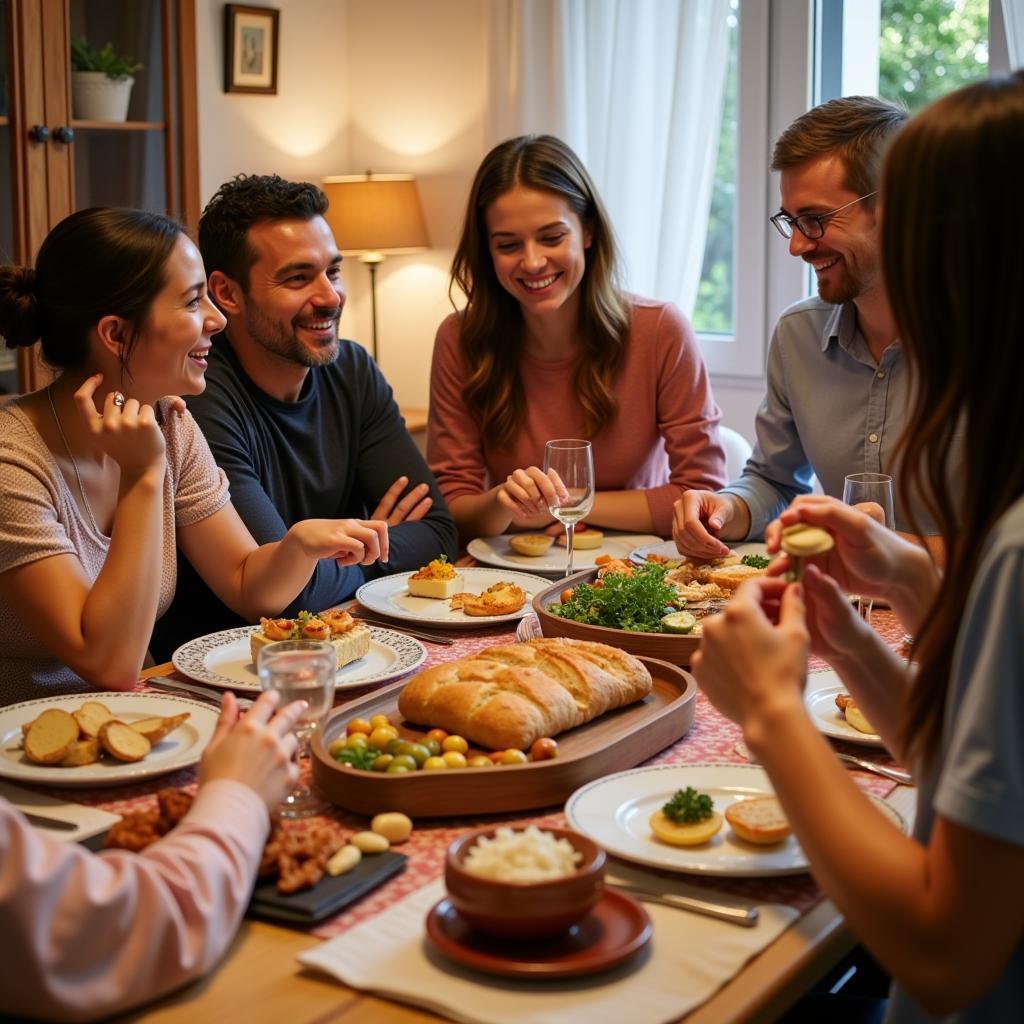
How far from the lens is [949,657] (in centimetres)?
117

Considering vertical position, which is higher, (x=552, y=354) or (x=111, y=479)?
(x=552, y=354)

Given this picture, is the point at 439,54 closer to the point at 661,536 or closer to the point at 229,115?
the point at 229,115

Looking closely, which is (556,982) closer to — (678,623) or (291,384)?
(678,623)

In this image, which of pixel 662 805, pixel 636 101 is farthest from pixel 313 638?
pixel 636 101

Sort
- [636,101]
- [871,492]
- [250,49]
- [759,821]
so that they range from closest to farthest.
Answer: [759,821] → [871,492] → [636,101] → [250,49]

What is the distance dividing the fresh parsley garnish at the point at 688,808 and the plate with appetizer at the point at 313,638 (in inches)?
24.1

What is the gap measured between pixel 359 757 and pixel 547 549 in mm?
1264

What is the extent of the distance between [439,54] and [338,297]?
2.57 meters

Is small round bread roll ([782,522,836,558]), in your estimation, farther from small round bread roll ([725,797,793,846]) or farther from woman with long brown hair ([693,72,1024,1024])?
small round bread roll ([725,797,793,846])

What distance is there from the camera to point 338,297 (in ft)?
9.57

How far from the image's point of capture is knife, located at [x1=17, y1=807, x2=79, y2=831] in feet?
4.73

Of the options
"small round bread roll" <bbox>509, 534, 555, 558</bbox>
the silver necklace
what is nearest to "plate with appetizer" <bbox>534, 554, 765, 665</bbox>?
"small round bread roll" <bbox>509, 534, 555, 558</bbox>

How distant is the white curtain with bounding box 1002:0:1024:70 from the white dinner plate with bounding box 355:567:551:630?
222cm

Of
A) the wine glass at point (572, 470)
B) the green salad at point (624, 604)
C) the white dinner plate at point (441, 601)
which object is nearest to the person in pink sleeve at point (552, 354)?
the white dinner plate at point (441, 601)
